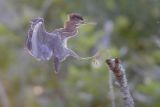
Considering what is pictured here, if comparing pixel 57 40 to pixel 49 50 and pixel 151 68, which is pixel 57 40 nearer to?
pixel 49 50

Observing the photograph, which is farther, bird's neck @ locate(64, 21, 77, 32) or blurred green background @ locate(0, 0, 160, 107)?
blurred green background @ locate(0, 0, 160, 107)

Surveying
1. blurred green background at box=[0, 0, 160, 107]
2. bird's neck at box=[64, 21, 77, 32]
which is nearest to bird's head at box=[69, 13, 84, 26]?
bird's neck at box=[64, 21, 77, 32]

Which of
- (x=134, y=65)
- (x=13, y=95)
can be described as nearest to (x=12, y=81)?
(x=13, y=95)

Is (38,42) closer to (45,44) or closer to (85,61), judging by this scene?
(45,44)

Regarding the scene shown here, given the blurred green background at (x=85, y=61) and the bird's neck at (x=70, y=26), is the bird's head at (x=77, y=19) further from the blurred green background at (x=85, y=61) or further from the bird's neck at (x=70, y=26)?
the blurred green background at (x=85, y=61)

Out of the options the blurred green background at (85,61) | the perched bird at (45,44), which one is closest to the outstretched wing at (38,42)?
the perched bird at (45,44)

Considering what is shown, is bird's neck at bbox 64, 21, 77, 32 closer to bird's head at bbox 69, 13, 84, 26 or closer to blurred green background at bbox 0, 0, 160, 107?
bird's head at bbox 69, 13, 84, 26
